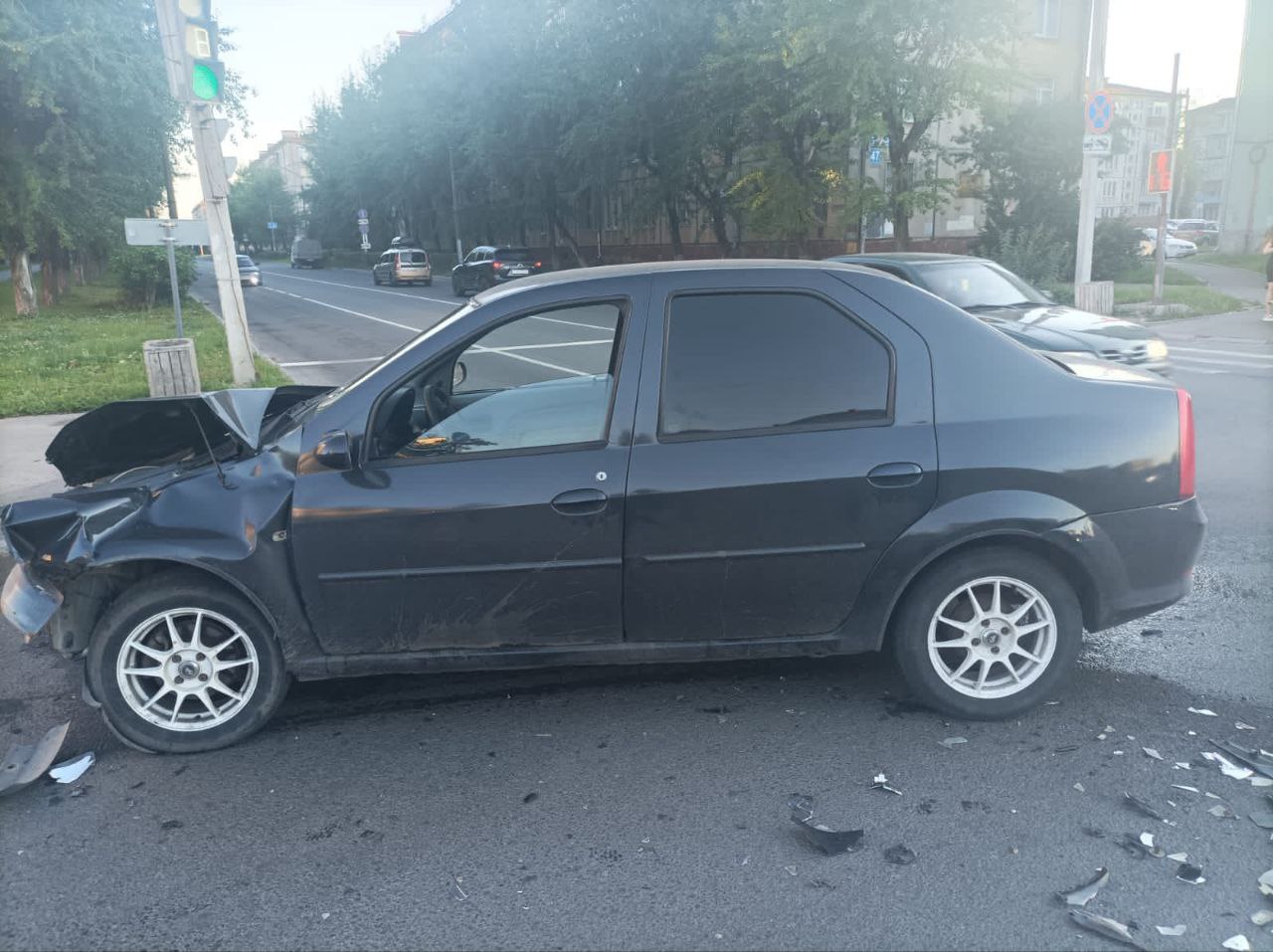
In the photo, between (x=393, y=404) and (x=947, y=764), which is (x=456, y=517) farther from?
(x=947, y=764)

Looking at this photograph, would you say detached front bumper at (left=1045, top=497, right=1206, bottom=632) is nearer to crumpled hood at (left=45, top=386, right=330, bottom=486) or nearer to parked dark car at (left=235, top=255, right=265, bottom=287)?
crumpled hood at (left=45, top=386, right=330, bottom=486)

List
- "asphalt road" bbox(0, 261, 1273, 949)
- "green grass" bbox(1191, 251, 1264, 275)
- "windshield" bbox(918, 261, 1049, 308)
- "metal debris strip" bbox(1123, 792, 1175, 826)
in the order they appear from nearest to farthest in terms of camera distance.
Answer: "asphalt road" bbox(0, 261, 1273, 949) → "metal debris strip" bbox(1123, 792, 1175, 826) → "windshield" bbox(918, 261, 1049, 308) → "green grass" bbox(1191, 251, 1264, 275)

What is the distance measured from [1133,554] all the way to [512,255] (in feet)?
97.4

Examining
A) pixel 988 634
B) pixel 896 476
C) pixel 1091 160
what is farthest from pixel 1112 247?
pixel 896 476

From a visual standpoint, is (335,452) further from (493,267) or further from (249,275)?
(249,275)

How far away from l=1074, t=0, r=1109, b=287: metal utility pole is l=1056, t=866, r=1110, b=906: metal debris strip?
52.8ft

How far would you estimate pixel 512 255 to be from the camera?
32.0 meters

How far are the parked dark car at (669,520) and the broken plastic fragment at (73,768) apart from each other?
0.17 meters

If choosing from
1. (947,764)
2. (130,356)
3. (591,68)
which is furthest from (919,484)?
(591,68)

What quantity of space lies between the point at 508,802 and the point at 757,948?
1.07 metres

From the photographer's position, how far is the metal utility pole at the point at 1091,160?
53.7 ft

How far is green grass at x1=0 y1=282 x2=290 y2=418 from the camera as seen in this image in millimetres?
12047

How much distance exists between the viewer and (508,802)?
3387 millimetres

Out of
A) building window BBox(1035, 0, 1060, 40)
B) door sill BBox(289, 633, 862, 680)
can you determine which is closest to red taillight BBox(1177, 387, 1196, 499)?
door sill BBox(289, 633, 862, 680)
